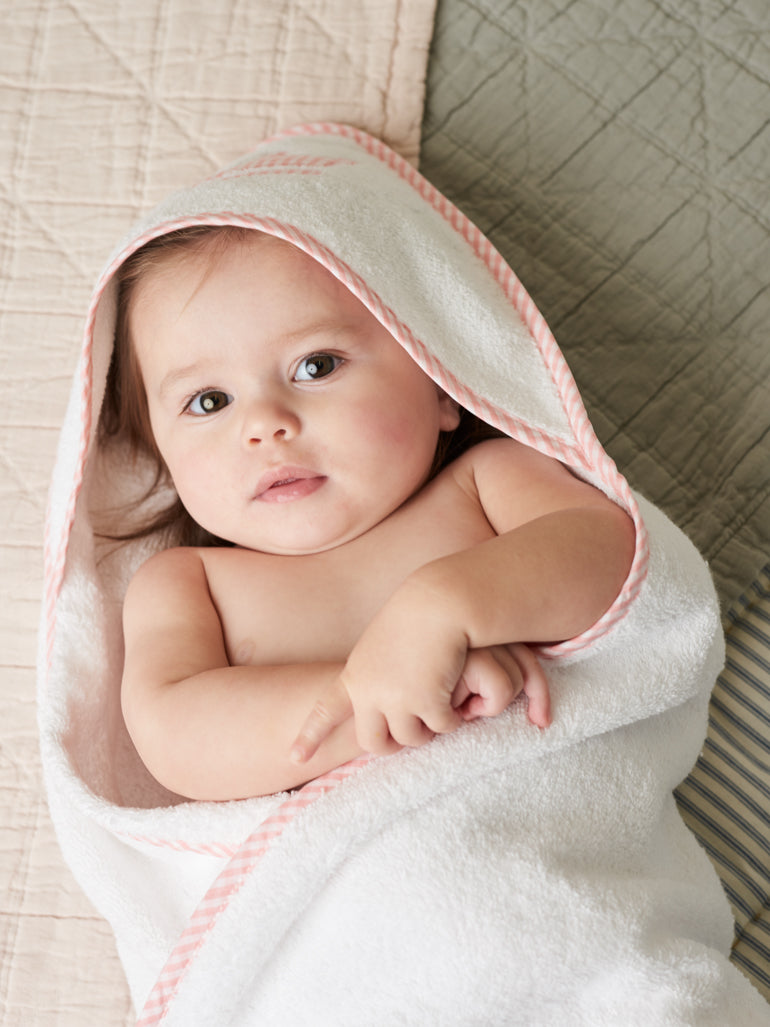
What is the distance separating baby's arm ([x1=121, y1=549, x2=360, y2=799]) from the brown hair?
0.22 meters

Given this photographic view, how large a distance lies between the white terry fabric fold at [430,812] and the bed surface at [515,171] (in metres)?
0.18

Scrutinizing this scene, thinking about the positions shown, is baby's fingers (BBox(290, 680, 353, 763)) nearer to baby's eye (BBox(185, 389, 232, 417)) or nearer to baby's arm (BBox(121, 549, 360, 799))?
baby's arm (BBox(121, 549, 360, 799))

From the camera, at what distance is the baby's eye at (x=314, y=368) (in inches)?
42.1

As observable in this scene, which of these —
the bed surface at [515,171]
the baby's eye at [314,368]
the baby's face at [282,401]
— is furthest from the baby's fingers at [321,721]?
the bed surface at [515,171]

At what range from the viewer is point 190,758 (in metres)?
1.01

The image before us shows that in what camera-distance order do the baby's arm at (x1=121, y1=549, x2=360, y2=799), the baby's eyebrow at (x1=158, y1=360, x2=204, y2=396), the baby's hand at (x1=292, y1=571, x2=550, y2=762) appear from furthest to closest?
the baby's eyebrow at (x1=158, y1=360, x2=204, y2=396), the baby's arm at (x1=121, y1=549, x2=360, y2=799), the baby's hand at (x1=292, y1=571, x2=550, y2=762)

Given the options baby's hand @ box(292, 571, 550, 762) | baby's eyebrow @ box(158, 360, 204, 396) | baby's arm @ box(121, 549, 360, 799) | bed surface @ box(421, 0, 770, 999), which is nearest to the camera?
baby's hand @ box(292, 571, 550, 762)

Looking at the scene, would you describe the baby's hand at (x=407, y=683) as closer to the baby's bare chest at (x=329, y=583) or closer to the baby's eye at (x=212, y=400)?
the baby's bare chest at (x=329, y=583)

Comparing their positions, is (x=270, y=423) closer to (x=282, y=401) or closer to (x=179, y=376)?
(x=282, y=401)

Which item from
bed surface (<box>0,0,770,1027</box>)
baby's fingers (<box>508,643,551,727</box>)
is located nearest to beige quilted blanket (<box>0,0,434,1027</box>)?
bed surface (<box>0,0,770,1027</box>)

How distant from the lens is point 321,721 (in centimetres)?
90

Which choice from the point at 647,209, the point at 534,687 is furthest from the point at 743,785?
the point at 647,209

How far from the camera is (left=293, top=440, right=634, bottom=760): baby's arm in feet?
2.89

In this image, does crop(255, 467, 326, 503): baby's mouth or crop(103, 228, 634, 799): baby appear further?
crop(255, 467, 326, 503): baby's mouth
